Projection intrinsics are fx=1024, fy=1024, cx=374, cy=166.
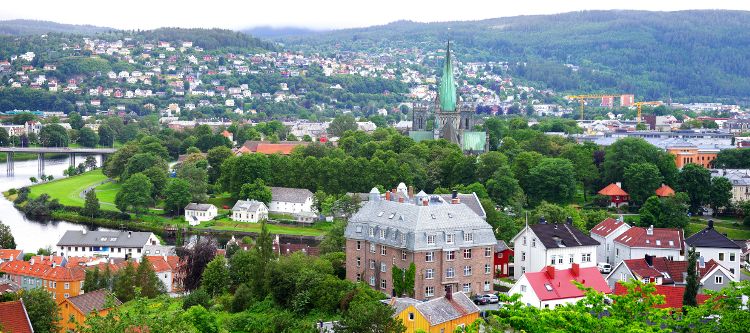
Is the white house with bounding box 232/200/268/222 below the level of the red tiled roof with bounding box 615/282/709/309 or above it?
below

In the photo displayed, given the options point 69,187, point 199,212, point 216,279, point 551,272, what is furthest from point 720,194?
point 69,187

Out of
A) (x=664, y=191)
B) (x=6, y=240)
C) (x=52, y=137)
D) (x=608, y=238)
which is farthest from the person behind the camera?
(x=52, y=137)

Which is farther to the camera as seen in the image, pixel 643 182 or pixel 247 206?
pixel 247 206

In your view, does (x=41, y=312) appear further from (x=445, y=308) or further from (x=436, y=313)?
(x=445, y=308)

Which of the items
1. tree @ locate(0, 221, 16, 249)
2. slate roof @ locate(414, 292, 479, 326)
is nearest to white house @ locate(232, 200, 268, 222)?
tree @ locate(0, 221, 16, 249)

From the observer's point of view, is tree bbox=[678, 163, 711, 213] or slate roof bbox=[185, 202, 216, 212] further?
slate roof bbox=[185, 202, 216, 212]

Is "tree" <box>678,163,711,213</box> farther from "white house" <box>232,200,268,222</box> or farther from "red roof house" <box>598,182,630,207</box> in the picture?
"white house" <box>232,200,268,222</box>
